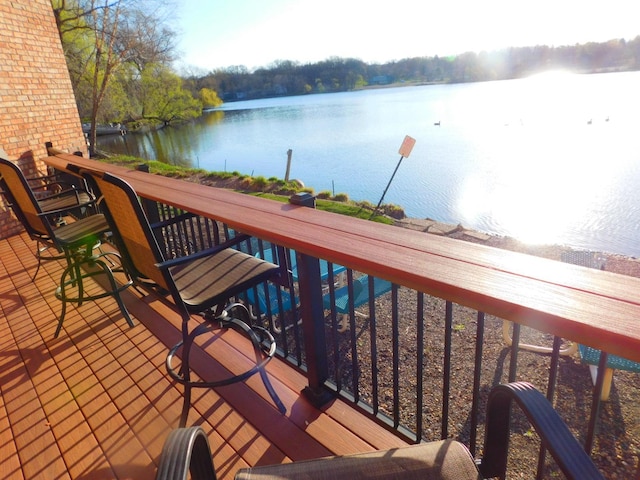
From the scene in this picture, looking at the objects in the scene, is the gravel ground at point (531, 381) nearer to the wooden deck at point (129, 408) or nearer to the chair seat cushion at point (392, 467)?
the wooden deck at point (129, 408)

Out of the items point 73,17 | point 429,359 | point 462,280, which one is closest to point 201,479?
point 462,280

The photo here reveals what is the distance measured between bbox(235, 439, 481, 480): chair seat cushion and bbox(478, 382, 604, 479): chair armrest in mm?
69

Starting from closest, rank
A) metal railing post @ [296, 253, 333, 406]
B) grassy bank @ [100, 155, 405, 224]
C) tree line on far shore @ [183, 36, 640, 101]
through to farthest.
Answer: metal railing post @ [296, 253, 333, 406], grassy bank @ [100, 155, 405, 224], tree line on far shore @ [183, 36, 640, 101]

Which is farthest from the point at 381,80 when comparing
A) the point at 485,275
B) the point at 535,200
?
the point at 485,275

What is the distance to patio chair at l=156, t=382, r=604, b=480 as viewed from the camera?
0.75 metres

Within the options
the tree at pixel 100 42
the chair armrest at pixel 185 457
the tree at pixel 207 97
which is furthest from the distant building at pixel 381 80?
the chair armrest at pixel 185 457

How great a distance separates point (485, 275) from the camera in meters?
0.90

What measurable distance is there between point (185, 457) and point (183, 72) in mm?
47917

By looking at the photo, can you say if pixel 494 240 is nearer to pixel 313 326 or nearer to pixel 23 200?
pixel 313 326

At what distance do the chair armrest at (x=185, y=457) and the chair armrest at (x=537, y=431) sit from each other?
0.63m

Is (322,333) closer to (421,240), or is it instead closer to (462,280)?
(421,240)

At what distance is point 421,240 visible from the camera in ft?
3.90

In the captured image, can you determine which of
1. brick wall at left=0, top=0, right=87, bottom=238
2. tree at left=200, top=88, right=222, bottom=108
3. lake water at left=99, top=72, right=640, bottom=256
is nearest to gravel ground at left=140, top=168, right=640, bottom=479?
brick wall at left=0, top=0, right=87, bottom=238

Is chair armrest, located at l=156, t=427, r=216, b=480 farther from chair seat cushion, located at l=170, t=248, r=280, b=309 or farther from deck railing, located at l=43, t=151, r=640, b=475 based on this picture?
chair seat cushion, located at l=170, t=248, r=280, b=309
